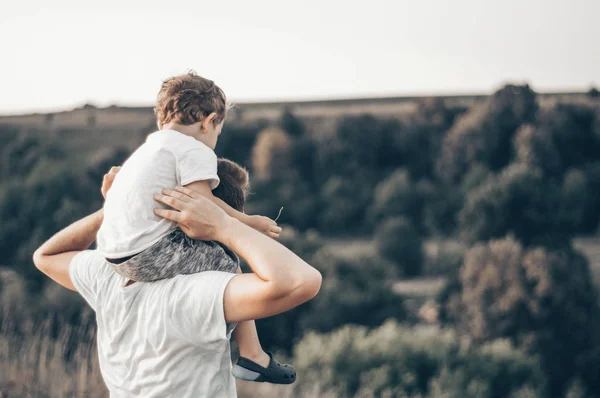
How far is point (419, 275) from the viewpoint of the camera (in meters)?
47.2

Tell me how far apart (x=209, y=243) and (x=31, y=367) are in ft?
12.4

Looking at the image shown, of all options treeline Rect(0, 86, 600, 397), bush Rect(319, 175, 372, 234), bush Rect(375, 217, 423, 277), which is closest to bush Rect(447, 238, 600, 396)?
treeline Rect(0, 86, 600, 397)

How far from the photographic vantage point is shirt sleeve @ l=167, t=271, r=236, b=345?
217cm

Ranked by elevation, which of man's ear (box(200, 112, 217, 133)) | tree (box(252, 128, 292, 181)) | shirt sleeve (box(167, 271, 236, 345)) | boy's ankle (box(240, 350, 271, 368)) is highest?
tree (box(252, 128, 292, 181))

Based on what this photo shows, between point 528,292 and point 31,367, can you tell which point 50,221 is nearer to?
point 528,292

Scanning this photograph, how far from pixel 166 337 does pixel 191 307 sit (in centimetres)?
13

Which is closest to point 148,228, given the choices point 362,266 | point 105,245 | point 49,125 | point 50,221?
point 105,245

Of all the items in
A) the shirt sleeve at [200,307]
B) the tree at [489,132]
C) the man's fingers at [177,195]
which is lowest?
the shirt sleeve at [200,307]

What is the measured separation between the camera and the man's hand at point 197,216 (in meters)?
2.24

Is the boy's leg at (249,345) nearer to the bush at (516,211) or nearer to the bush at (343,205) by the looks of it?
the bush at (516,211)

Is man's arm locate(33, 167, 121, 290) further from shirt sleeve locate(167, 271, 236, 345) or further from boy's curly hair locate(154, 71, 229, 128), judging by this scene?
shirt sleeve locate(167, 271, 236, 345)

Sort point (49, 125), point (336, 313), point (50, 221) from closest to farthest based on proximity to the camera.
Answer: point (336, 313) < point (50, 221) < point (49, 125)

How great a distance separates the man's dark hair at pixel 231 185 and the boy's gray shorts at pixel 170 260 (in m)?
0.28

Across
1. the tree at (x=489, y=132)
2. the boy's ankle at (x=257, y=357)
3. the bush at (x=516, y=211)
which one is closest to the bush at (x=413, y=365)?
the bush at (x=516, y=211)
